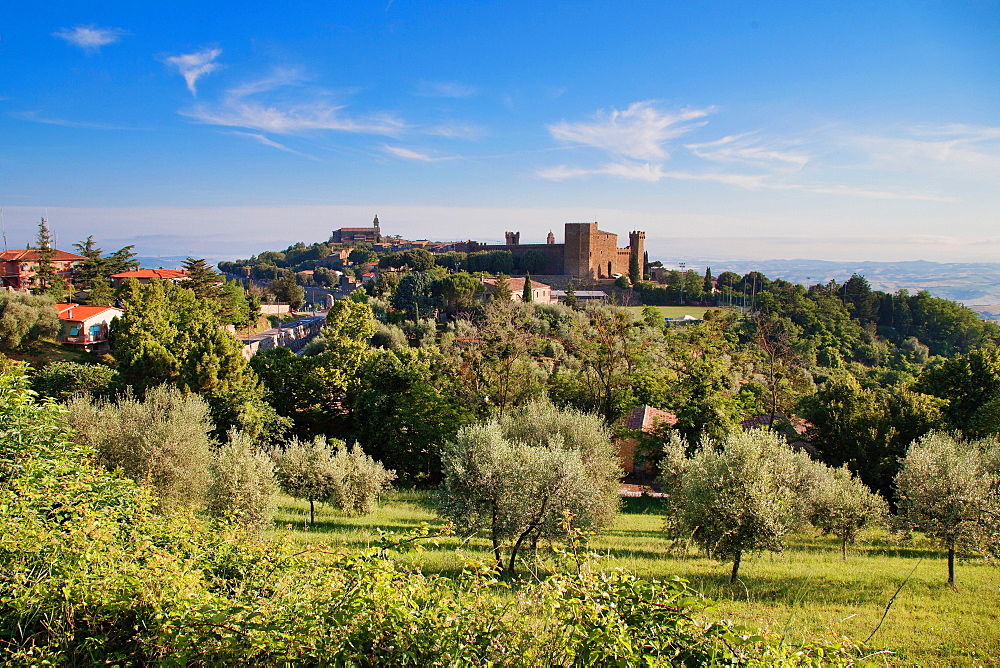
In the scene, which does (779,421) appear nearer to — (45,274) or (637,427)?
(637,427)

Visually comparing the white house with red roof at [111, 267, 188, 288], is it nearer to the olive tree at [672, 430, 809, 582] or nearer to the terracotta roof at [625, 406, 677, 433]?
the terracotta roof at [625, 406, 677, 433]

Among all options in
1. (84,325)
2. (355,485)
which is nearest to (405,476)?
(355,485)

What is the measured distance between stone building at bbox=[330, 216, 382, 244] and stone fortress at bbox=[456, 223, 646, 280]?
75.7m

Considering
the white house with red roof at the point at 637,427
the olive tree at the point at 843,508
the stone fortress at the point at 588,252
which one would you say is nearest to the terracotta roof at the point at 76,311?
the white house with red roof at the point at 637,427

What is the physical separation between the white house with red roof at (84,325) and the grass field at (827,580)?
23.5m

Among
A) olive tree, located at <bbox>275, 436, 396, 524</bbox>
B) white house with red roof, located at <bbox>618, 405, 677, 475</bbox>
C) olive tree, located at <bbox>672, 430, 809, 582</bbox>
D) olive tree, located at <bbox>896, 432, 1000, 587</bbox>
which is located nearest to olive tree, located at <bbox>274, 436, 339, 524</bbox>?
olive tree, located at <bbox>275, 436, 396, 524</bbox>

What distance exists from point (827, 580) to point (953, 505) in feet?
8.72

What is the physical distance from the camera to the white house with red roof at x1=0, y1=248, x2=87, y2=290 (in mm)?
42406

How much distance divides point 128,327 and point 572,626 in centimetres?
2941

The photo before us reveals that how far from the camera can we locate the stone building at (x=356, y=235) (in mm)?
154875

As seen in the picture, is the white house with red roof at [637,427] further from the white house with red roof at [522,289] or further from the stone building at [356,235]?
the stone building at [356,235]

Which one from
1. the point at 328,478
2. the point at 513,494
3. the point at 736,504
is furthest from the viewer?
the point at 328,478

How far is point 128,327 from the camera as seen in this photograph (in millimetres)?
26531

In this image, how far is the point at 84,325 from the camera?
31625 millimetres
